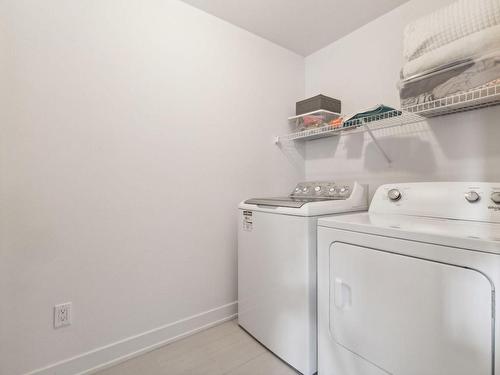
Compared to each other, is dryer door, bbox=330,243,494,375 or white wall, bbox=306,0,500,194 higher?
white wall, bbox=306,0,500,194

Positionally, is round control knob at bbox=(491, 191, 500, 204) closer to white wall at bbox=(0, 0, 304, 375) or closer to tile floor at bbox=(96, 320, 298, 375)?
tile floor at bbox=(96, 320, 298, 375)

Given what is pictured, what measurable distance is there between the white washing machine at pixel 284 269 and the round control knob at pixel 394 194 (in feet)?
0.69

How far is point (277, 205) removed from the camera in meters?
1.41

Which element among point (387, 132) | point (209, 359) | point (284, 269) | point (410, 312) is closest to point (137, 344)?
point (209, 359)

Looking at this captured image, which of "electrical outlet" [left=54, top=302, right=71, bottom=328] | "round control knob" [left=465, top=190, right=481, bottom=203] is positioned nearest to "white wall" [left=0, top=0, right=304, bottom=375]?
"electrical outlet" [left=54, top=302, right=71, bottom=328]

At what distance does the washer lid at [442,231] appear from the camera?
0.77 m

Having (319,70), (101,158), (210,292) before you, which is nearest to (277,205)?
(210,292)

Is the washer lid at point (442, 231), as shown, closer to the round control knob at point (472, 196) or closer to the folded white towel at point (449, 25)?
the round control knob at point (472, 196)

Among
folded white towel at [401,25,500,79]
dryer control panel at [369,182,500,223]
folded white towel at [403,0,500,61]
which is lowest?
dryer control panel at [369,182,500,223]

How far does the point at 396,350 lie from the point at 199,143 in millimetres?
1481

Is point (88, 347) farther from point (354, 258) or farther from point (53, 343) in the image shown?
point (354, 258)

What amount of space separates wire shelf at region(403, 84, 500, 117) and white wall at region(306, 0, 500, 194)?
2.6 inches

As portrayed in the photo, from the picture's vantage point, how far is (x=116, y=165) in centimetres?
143

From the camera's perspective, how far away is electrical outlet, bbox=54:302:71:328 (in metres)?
1.26
